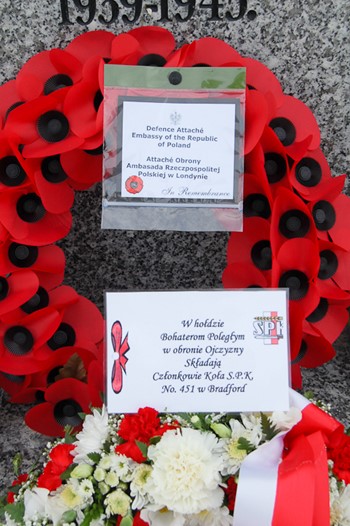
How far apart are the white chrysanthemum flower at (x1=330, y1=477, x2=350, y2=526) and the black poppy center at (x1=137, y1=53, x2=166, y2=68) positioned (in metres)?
0.86

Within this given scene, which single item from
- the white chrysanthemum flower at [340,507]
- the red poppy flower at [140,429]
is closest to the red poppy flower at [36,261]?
the red poppy flower at [140,429]

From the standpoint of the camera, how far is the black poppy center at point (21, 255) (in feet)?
4.43

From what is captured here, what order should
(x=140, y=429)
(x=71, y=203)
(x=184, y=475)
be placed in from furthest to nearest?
(x=71, y=203) < (x=140, y=429) < (x=184, y=475)

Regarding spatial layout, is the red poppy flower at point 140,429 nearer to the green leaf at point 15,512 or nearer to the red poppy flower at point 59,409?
the green leaf at point 15,512

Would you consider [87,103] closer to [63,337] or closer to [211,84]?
[211,84]

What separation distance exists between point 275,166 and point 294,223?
128mm

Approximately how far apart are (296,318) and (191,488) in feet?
1.64

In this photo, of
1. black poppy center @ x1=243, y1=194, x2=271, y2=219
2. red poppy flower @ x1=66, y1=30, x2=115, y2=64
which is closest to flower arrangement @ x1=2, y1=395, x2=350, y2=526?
black poppy center @ x1=243, y1=194, x2=271, y2=219

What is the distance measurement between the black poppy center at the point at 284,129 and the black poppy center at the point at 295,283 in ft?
0.89

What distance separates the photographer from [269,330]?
1092 millimetres

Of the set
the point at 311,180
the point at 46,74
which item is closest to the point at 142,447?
the point at 311,180

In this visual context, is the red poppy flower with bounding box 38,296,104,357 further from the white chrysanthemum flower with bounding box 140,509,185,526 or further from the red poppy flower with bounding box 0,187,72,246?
the white chrysanthemum flower with bounding box 140,509,185,526

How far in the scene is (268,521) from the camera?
948 mm

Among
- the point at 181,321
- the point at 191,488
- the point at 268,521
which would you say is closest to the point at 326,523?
the point at 268,521
